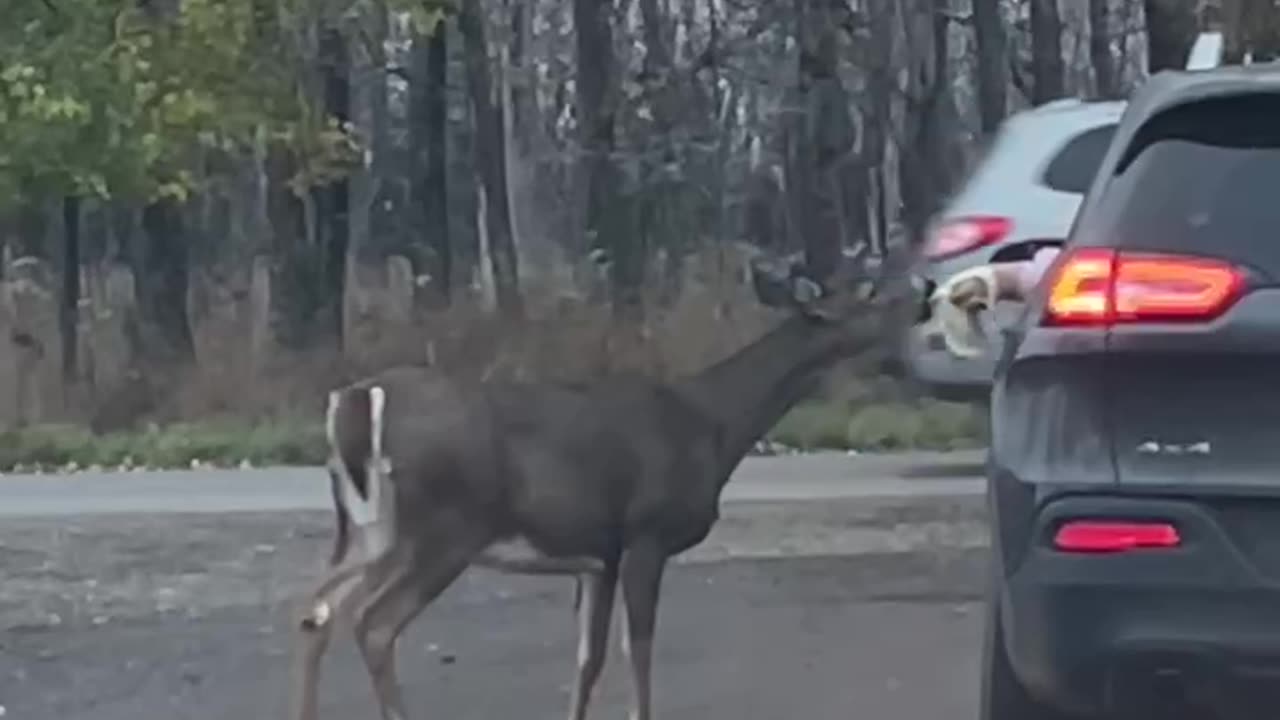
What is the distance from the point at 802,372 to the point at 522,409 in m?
1.15

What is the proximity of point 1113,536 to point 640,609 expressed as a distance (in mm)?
3421

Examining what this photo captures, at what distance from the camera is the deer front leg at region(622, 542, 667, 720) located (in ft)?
30.9

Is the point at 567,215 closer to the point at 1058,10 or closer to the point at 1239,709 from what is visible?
the point at 1058,10

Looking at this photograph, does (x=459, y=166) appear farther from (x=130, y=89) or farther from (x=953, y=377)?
(x=953, y=377)

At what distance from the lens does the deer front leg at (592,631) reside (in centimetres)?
953

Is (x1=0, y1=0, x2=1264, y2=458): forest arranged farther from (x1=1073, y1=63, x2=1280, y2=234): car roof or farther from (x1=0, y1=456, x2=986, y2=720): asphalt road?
(x1=1073, y1=63, x2=1280, y2=234): car roof

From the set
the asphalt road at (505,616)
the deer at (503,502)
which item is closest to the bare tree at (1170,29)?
the asphalt road at (505,616)

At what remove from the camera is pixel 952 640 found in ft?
36.8

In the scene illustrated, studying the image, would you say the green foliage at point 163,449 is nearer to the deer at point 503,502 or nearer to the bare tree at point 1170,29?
the deer at point 503,502

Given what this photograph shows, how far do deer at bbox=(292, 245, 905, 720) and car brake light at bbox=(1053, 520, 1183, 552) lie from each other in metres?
3.33

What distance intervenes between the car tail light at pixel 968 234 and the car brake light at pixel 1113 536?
9175 millimetres

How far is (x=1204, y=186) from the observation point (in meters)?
6.30

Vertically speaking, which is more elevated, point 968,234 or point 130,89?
point 968,234

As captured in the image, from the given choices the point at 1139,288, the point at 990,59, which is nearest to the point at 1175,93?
the point at 1139,288
